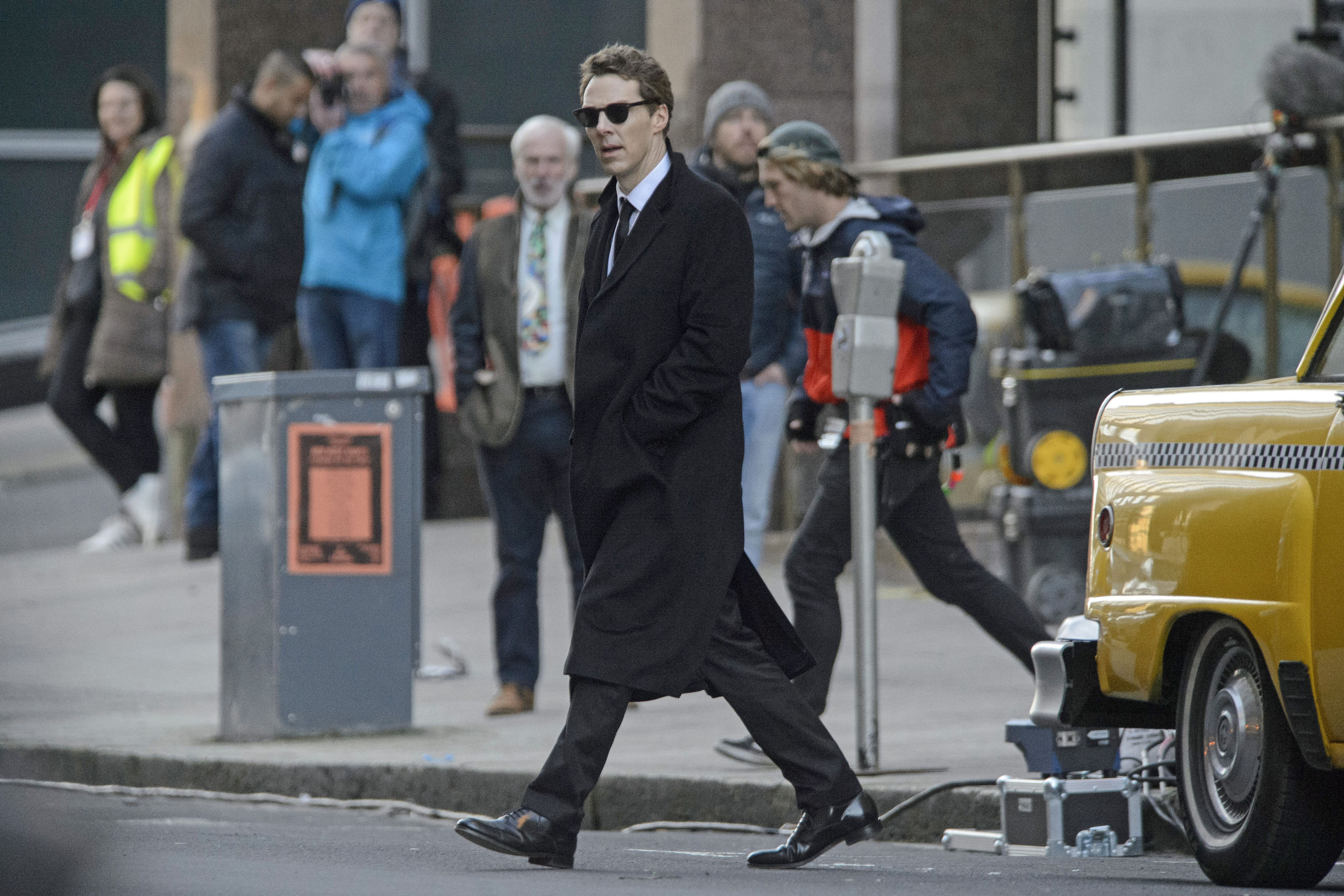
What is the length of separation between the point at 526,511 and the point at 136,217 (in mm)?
5413

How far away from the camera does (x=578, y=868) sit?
19.2 feet

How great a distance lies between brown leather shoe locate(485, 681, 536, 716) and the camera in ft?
29.4

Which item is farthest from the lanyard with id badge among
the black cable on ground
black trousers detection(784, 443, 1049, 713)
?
the black cable on ground

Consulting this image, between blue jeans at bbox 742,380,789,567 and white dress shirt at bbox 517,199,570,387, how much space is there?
101 cm

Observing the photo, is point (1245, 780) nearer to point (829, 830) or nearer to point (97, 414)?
point (829, 830)

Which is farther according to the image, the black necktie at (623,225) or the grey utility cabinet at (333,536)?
the grey utility cabinet at (333,536)

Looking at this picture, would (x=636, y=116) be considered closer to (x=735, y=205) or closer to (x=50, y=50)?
(x=735, y=205)

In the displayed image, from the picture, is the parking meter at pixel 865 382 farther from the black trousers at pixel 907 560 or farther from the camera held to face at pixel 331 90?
the camera held to face at pixel 331 90

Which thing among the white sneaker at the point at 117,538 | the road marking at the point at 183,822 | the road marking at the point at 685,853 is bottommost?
the road marking at the point at 183,822

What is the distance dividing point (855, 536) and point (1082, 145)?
5343 mm

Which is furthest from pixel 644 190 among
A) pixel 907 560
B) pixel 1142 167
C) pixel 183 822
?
pixel 1142 167

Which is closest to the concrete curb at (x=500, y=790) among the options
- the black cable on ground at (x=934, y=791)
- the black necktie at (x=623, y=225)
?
the black cable on ground at (x=934, y=791)

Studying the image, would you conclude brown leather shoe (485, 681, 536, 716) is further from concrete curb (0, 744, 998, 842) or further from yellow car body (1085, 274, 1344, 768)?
yellow car body (1085, 274, 1344, 768)

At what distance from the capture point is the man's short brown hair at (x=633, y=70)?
5.82 meters
